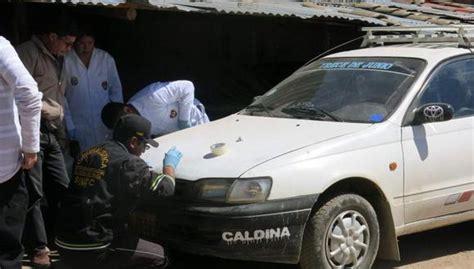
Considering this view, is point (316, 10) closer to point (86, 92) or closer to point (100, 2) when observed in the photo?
point (100, 2)

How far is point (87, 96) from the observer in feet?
18.9

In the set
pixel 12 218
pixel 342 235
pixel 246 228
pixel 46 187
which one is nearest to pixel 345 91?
pixel 342 235

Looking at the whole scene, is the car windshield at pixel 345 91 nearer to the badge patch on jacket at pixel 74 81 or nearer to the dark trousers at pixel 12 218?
the badge patch on jacket at pixel 74 81

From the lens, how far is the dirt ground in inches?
206

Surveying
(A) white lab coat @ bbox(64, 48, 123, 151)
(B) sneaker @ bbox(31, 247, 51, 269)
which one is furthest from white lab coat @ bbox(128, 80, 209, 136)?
(B) sneaker @ bbox(31, 247, 51, 269)

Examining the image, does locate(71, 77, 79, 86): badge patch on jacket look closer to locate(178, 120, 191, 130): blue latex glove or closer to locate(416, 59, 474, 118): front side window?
locate(178, 120, 191, 130): blue latex glove

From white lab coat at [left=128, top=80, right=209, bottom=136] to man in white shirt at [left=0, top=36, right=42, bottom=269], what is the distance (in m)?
1.83

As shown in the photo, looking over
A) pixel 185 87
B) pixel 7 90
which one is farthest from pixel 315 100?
pixel 7 90

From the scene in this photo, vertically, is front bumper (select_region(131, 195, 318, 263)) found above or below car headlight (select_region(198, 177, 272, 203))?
below

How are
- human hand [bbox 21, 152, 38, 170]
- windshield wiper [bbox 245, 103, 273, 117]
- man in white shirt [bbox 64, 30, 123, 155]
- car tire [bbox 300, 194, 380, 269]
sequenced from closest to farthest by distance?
human hand [bbox 21, 152, 38, 170] < car tire [bbox 300, 194, 380, 269] < windshield wiper [bbox 245, 103, 273, 117] < man in white shirt [bbox 64, 30, 123, 155]

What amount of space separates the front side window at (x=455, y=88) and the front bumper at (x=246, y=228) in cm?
148

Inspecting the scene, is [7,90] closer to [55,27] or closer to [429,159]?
[55,27]

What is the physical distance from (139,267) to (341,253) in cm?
131

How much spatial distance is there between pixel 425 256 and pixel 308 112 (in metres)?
1.53
